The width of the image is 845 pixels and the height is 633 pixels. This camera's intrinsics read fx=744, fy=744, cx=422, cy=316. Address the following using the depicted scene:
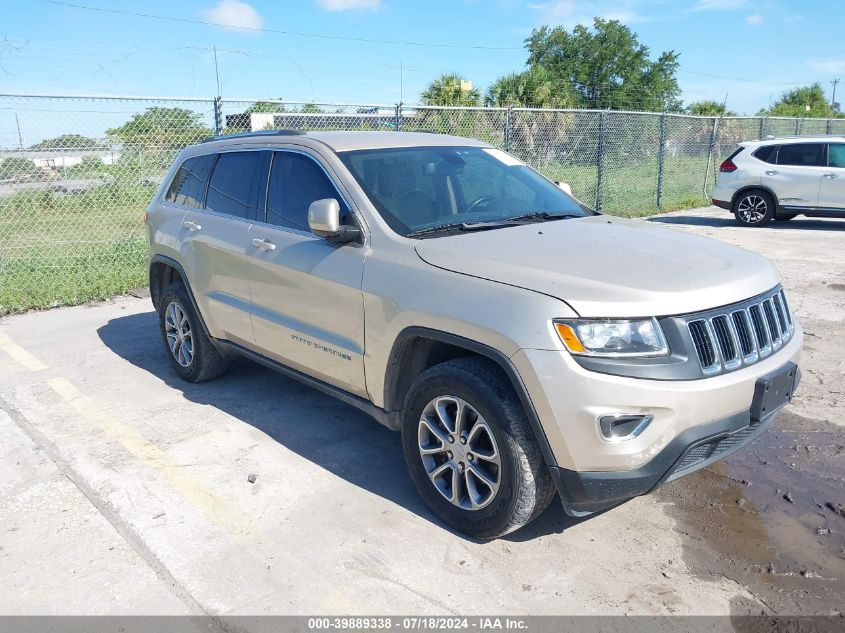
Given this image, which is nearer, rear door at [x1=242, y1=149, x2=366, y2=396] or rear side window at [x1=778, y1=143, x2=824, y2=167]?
rear door at [x1=242, y1=149, x2=366, y2=396]

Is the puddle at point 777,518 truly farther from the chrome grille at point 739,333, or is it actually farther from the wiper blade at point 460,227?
the wiper blade at point 460,227

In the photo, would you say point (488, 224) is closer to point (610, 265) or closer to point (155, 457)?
point (610, 265)

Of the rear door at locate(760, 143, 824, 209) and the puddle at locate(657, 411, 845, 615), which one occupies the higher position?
the rear door at locate(760, 143, 824, 209)

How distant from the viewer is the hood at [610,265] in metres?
2.97

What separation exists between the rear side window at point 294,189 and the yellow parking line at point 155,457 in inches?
60.1

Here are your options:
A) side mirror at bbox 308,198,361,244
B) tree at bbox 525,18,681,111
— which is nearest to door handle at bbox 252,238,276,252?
side mirror at bbox 308,198,361,244

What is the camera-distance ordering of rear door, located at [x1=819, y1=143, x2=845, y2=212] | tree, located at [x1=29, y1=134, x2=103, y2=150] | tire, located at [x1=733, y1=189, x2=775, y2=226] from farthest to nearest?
tire, located at [x1=733, y1=189, x2=775, y2=226] < rear door, located at [x1=819, y1=143, x2=845, y2=212] < tree, located at [x1=29, y1=134, x2=103, y2=150]

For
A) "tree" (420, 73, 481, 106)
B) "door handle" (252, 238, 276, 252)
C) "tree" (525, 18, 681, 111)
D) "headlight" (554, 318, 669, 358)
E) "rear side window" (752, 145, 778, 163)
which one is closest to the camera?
"headlight" (554, 318, 669, 358)

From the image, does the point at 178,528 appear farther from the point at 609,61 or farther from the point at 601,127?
the point at 609,61

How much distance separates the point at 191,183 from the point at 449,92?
2313cm

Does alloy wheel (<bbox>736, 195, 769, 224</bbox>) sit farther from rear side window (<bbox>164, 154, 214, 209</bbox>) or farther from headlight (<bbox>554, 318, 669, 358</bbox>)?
headlight (<bbox>554, 318, 669, 358</bbox>)

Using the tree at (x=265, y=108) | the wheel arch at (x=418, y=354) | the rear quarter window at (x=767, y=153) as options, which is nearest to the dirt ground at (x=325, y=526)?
the wheel arch at (x=418, y=354)

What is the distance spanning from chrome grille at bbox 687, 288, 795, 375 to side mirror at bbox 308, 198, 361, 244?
1741 mm

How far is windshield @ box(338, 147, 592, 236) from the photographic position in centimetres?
397
